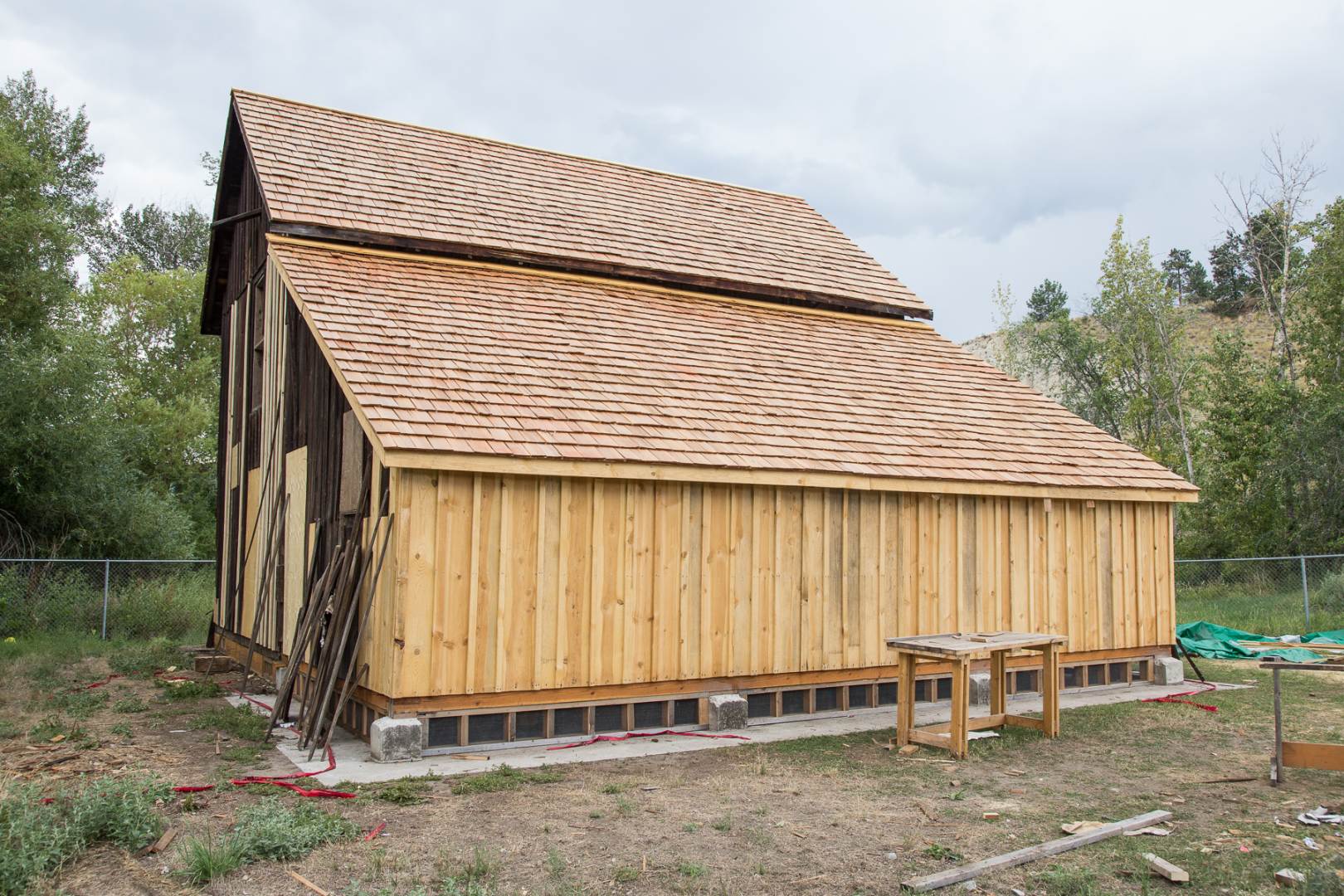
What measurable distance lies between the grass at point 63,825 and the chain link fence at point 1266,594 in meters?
16.3

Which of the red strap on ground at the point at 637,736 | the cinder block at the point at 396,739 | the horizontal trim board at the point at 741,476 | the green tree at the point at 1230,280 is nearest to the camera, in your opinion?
the cinder block at the point at 396,739

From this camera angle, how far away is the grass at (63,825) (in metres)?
4.91

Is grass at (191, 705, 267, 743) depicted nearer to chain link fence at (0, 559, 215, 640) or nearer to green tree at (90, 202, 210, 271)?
chain link fence at (0, 559, 215, 640)

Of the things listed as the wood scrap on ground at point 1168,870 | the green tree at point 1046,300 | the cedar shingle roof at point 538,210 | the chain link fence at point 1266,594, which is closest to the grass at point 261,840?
the wood scrap on ground at point 1168,870

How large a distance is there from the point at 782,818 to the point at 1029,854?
152cm

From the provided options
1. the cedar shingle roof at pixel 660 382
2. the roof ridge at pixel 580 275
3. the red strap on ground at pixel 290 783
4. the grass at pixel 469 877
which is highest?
the roof ridge at pixel 580 275

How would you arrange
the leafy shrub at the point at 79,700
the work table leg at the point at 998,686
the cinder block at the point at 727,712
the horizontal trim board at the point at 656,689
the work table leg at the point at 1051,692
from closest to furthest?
the horizontal trim board at the point at 656,689, the work table leg at the point at 1051,692, the cinder block at the point at 727,712, the work table leg at the point at 998,686, the leafy shrub at the point at 79,700

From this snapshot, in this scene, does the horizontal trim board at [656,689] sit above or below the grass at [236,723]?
above

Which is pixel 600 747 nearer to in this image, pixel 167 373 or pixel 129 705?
pixel 129 705

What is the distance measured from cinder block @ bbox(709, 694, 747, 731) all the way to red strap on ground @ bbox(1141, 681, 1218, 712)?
4.80 m

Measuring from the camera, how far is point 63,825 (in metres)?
5.66

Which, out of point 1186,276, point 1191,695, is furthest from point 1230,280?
point 1191,695

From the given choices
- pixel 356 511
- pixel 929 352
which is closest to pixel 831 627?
pixel 356 511

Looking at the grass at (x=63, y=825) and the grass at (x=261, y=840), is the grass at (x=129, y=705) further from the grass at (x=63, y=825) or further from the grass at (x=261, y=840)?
the grass at (x=261, y=840)
